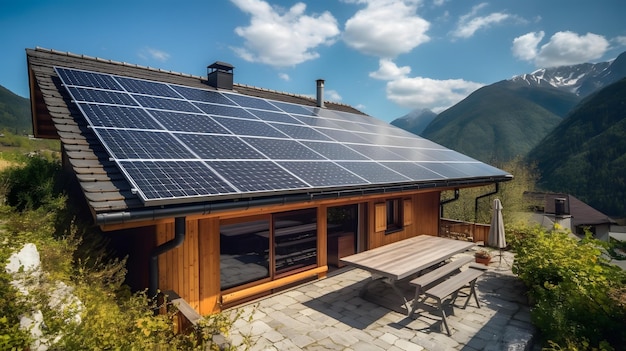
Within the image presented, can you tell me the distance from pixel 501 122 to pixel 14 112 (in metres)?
138

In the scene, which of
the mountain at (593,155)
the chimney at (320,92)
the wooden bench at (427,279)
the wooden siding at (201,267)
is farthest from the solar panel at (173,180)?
the mountain at (593,155)

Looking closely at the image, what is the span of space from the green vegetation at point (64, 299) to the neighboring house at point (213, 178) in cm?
79

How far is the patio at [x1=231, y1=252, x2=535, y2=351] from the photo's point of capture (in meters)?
5.48

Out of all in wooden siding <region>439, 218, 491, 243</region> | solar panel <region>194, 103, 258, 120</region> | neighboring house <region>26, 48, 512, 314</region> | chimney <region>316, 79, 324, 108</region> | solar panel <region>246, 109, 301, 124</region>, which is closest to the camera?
neighboring house <region>26, 48, 512, 314</region>

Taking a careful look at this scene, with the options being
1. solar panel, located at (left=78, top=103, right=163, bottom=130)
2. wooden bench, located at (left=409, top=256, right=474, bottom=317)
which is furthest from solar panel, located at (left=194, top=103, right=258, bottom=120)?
wooden bench, located at (left=409, top=256, right=474, bottom=317)

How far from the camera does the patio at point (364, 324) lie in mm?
5477

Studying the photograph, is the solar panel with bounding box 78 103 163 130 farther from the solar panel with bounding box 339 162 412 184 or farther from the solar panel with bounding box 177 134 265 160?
the solar panel with bounding box 339 162 412 184

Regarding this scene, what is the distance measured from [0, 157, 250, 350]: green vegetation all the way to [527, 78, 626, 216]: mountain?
230 ft

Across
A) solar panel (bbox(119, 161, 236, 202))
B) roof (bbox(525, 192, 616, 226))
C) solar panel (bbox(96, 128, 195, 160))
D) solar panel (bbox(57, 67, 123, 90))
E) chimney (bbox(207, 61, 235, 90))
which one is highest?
chimney (bbox(207, 61, 235, 90))

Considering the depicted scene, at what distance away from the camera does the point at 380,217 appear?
9961 millimetres

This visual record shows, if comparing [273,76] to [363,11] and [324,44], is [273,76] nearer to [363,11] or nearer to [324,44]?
[324,44]

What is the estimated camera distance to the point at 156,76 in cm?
1081

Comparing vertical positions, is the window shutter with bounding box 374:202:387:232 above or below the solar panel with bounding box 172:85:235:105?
below

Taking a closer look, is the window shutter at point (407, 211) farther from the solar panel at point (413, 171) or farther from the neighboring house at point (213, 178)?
the solar panel at point (413, 171)
